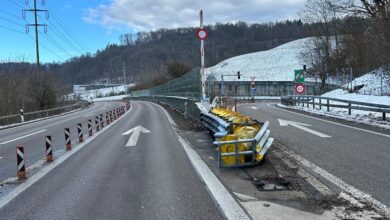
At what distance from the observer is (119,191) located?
289 inches

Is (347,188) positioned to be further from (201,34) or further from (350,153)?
(201,34)

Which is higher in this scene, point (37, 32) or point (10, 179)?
point (37, 32)

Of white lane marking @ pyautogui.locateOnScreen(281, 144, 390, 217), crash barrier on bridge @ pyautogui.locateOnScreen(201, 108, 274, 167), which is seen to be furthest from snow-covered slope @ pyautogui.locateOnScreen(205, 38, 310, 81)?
white lane marking @ pyautogui.locateOnScreen(281, 144, 390, 217)

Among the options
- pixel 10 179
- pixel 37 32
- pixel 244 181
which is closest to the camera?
pixel 244 181

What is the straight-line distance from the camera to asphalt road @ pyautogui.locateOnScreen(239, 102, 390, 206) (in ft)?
23.4

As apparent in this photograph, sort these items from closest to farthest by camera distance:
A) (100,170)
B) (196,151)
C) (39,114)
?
(100,170), (196,151), (39,114)

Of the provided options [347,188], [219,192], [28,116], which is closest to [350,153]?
[347,188]

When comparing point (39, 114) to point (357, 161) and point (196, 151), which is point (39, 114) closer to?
point (196, 151)

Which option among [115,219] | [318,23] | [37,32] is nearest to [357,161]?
[115,219]

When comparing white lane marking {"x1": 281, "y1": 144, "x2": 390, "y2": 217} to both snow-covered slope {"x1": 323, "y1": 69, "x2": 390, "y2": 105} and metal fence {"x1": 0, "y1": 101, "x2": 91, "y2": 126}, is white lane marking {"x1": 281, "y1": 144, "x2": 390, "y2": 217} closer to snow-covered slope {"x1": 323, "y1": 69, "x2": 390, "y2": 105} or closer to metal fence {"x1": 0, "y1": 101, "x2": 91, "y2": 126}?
snow-covered slope {"x1": 323, "y1": 69, "x2": 390, "y2": 105}

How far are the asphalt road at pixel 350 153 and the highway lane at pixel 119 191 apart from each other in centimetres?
268

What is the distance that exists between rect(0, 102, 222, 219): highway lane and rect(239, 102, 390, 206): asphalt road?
2.68 metres

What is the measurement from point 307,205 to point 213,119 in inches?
321

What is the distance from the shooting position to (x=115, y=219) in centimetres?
573
